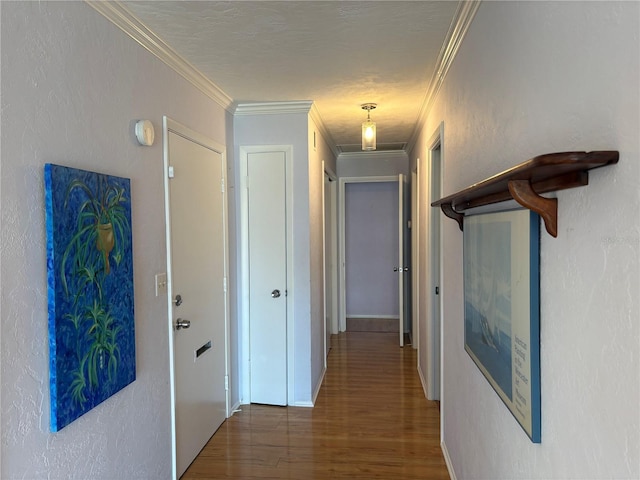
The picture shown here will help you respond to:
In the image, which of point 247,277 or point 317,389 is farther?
point 317,389

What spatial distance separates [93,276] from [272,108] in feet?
6.81

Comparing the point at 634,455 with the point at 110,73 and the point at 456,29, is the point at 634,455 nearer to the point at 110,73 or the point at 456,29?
the point at 456,29

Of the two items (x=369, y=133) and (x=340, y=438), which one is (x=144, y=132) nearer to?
(x=369, y=133)

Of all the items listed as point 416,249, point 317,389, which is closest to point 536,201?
point 317,389

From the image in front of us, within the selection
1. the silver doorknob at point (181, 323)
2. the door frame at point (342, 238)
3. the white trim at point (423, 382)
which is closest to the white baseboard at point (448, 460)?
the white trim at point (423, 382)

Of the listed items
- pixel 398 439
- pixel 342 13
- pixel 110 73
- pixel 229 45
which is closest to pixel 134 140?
pixel 110 73

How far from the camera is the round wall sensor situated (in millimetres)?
1987

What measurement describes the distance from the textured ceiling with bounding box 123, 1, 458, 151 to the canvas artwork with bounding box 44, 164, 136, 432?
823mm

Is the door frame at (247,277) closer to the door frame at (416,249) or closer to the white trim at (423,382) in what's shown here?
the white trim at (423,382)

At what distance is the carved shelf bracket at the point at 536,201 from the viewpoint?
3.25 ft

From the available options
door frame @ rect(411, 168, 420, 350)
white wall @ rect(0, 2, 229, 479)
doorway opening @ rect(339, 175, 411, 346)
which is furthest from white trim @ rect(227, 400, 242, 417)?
doorway opening @ rect(339, 175, 411, 346)

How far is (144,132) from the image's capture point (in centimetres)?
200

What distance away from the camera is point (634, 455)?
2.36 feet

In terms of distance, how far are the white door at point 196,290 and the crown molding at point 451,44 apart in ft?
5.03
